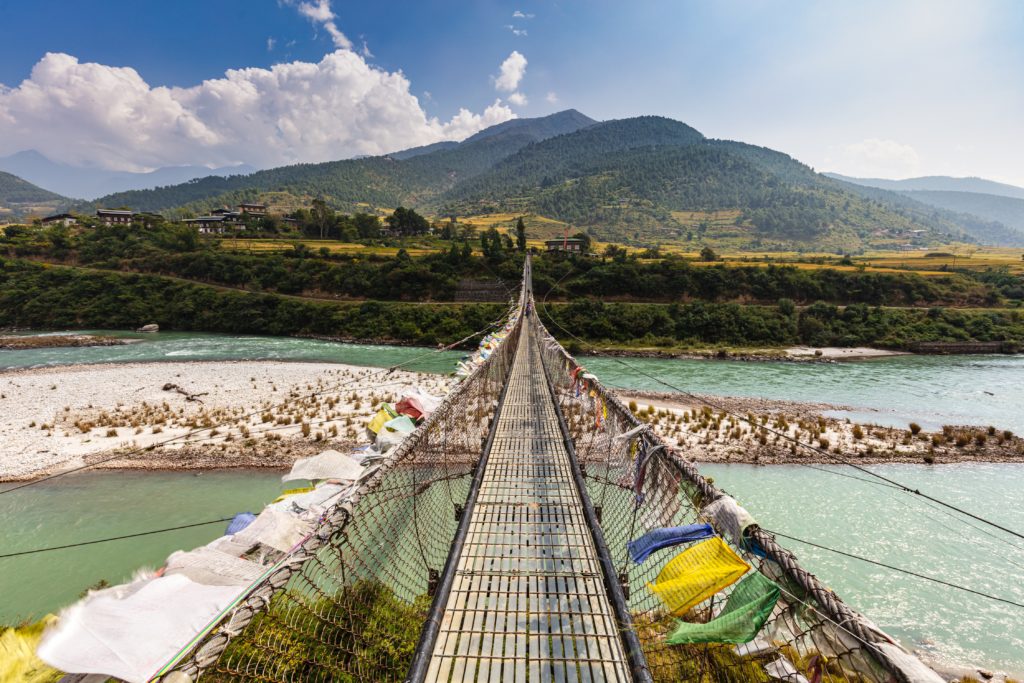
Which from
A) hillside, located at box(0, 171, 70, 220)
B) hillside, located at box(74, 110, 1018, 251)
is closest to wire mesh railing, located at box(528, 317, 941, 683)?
hillside, located at box(74, 110, 1018, 251)

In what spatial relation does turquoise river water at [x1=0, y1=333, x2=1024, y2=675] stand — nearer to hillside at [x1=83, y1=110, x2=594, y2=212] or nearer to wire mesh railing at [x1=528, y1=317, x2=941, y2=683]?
wire mesh railing at [x1=528, y1=317, x2=941, y2=683]

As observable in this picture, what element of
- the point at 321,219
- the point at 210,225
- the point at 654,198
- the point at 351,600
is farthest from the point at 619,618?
the point at 654,198

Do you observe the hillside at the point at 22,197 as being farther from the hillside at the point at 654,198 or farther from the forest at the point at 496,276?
the forest at the point at 496,276

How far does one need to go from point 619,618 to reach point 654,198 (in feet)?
335

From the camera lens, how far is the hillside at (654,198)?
75.3 metres

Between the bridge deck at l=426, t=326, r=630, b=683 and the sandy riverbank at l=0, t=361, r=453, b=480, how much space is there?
16.7 ft

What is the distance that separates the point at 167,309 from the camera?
28.0 metres

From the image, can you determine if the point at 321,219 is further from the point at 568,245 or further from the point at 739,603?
the point at 739,603

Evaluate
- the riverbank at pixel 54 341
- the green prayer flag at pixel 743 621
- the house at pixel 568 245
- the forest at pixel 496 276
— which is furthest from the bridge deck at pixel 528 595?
the house at pixel 568 245

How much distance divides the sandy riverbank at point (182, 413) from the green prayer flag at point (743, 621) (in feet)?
23.3

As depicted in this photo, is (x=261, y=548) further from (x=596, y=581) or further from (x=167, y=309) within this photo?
(x=167, y=309)

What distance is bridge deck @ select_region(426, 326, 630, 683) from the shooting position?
82.7 inches

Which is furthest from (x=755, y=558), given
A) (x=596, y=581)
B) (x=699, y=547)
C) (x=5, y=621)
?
(x=5, y=621)

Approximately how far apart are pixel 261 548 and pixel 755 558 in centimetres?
261
